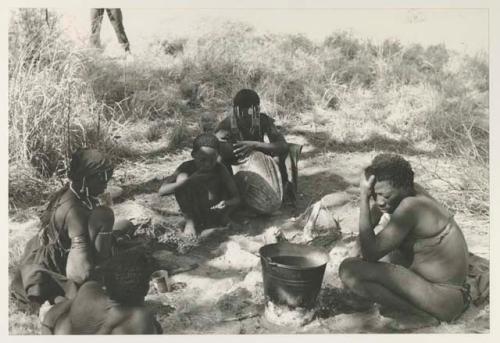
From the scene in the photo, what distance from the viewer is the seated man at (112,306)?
3.74 m

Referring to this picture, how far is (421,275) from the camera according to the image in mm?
4098

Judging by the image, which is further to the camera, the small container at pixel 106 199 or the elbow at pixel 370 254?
the small container at pixel 106 199

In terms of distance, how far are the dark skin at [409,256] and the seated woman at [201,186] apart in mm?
1244

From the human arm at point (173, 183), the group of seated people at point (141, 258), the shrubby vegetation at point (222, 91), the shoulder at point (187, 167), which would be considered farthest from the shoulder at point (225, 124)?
the human arm at point (173, 183)

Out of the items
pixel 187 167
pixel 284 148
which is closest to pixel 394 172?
pixel 284 148

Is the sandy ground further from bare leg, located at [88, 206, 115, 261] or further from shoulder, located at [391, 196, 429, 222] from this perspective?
shoulder, located at [391, 196, 429, 222]

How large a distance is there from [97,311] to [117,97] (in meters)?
2.10

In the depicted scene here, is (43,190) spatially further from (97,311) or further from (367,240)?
(367,240)

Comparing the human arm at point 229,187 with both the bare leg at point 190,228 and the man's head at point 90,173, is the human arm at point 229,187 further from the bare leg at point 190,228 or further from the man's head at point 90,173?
the man's head at point 90,173

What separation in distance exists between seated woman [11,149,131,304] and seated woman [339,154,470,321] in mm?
1815

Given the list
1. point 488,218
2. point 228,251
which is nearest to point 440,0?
point 488,218

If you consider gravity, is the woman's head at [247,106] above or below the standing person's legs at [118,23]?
below

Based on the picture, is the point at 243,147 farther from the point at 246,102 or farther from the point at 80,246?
the point at 80,246

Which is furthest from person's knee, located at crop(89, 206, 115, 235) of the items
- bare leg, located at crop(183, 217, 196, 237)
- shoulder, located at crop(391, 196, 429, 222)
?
shoulder, located at crop(391, 196, 429, 222)
